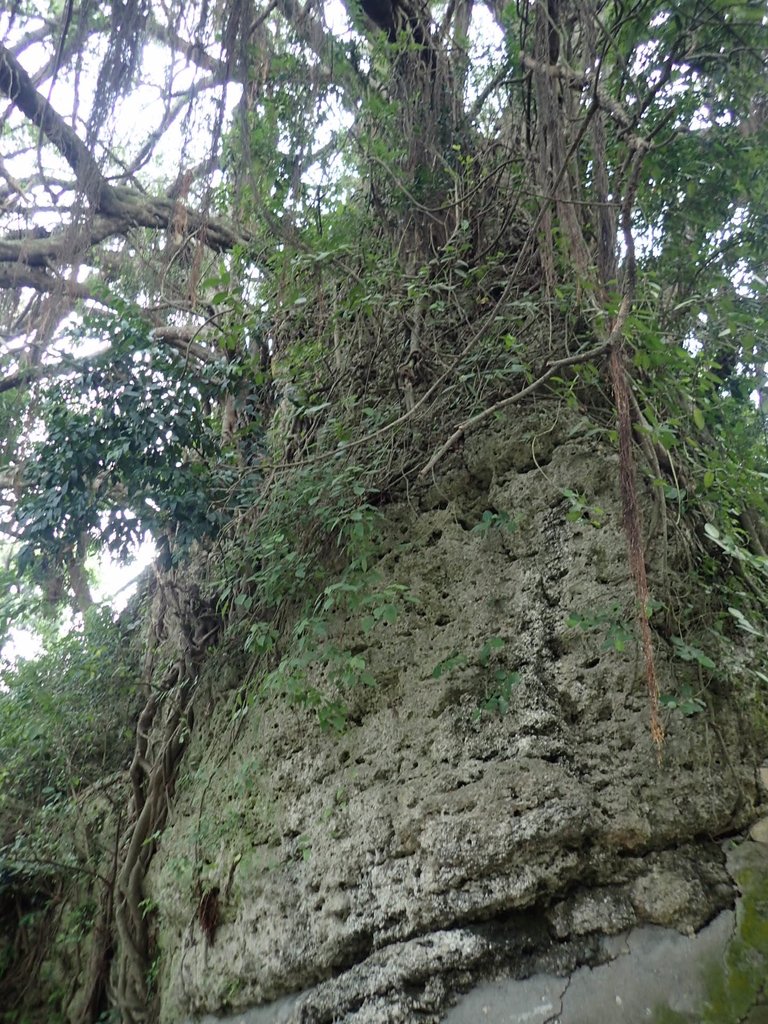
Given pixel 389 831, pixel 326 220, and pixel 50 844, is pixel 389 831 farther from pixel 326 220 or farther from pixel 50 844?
pixel 326 220

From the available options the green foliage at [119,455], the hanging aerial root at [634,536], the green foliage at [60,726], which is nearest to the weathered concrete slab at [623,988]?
the hanging aerial root at [634,536]

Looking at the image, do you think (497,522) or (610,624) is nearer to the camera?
(610,624)

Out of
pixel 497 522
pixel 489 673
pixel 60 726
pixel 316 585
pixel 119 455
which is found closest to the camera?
pixel 489 673

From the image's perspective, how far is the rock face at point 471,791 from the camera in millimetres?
2242

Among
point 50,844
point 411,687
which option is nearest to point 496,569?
point 411,687

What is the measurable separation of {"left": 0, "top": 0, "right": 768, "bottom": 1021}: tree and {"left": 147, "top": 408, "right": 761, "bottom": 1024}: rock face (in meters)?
0.22

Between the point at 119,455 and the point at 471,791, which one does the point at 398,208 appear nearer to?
the point at 119,455

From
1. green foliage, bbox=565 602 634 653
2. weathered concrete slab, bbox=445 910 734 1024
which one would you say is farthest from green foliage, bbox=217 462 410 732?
weathered concrete slab, bbox=445 910 734 1024

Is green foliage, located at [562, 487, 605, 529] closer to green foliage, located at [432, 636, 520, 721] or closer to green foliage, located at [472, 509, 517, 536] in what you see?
green foliage, located at [472, 509, 517, 536]

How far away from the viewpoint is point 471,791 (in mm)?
2436

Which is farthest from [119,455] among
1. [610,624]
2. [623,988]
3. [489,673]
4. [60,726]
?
[623,988]

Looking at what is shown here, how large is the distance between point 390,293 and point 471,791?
1.98 meters

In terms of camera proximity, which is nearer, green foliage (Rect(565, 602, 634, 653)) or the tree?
green foliage (Rect(565, 602, 634, 653))

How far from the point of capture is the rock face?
2.24m
